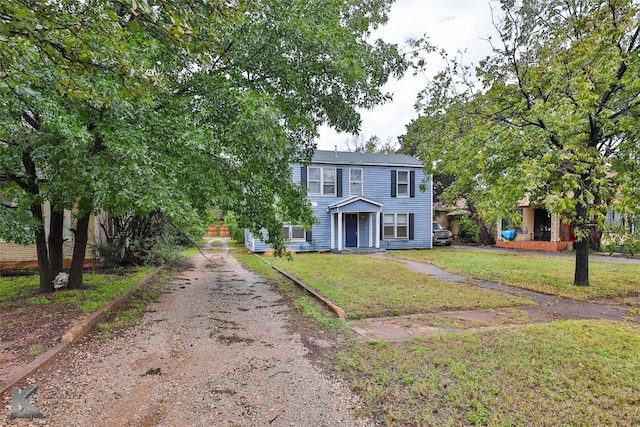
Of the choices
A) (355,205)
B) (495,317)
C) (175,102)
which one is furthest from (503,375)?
(355,205)

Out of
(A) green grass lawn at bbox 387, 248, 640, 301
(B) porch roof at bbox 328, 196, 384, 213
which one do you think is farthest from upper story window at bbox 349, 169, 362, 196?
(A) green grass lawn at bbox 387, 248, 640, 301

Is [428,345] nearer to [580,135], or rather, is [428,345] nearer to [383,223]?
[580,135]

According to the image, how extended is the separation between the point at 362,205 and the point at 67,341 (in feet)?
49.2

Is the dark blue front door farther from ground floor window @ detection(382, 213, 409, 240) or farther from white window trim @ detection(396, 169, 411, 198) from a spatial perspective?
white window trim @ detection(396, 169, 411, 198)

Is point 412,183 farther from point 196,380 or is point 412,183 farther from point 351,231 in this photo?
point 196,380

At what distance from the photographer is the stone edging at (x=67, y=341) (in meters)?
3.41

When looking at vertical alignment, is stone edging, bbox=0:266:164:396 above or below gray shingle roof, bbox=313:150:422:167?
below

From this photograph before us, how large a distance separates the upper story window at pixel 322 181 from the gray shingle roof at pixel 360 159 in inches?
20.8

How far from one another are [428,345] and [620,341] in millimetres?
2250

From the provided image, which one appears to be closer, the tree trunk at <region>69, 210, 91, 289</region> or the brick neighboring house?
the tree trunk at <region>69, 210, 91, 289</region>

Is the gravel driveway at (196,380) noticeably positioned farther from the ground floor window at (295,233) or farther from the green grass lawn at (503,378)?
the ground floor window at (295,233)

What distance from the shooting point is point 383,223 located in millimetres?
19812

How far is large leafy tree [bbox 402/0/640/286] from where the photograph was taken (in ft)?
16.8

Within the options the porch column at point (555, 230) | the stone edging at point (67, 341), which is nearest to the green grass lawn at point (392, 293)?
the stone edging at point (67, 341)
